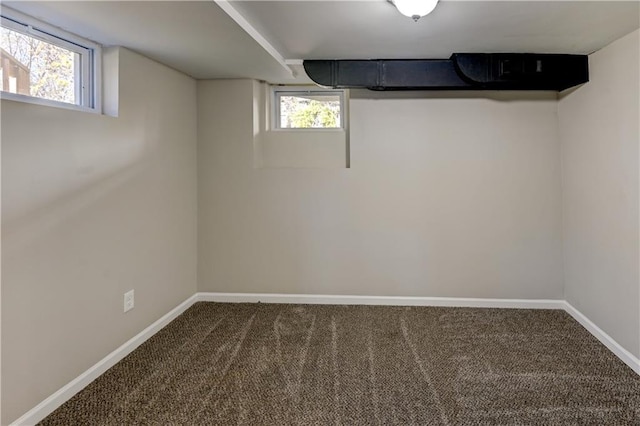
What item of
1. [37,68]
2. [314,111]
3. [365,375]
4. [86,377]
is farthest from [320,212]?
[37,68]

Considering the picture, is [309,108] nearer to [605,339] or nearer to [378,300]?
[378,300]

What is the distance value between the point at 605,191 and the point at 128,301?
339 centimetres

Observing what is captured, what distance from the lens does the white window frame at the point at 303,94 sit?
3758 millimetres

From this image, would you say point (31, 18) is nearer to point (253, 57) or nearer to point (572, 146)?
point (253, 57)

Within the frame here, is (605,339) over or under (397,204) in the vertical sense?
under

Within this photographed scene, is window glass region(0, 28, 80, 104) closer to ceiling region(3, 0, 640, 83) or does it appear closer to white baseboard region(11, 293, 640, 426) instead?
ceiling region(3, 0, 640, 83)

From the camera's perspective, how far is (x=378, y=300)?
349 cm

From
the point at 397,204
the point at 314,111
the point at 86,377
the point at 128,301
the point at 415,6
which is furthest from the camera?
the point at 314,111

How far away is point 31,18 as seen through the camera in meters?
1.96

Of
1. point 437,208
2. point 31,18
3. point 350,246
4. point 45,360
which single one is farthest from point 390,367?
point 31,18

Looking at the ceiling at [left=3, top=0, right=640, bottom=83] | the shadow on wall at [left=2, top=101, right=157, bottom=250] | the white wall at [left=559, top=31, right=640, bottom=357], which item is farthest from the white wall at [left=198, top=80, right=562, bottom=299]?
the shadow on wall at [left=2, top=101, right=157, bottom=250]

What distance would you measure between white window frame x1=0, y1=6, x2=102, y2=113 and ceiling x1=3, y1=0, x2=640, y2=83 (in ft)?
0.19

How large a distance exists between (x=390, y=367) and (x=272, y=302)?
1498 mm

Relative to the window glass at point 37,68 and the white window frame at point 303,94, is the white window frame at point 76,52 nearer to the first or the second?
the window glass at point 37,68
